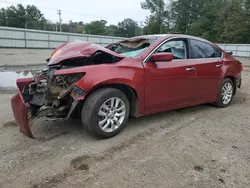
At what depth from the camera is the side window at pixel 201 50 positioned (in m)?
4.10

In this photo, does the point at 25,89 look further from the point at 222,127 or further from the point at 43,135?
the point at 222,127

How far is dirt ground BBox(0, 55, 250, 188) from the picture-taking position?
218 centimetres

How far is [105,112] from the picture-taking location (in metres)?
2.99

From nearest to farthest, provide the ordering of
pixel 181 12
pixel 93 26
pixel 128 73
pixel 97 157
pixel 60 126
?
pixel 97 157 → pixel 128 73 → pixel 60 126 → pixel 181 12 → pixel 93 26

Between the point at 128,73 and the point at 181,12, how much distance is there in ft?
189

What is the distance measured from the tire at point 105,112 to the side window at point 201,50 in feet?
5.97

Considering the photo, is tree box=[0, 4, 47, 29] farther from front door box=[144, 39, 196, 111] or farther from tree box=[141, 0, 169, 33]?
front door box=[144, 39, 196, 111]

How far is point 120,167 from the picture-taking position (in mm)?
2400

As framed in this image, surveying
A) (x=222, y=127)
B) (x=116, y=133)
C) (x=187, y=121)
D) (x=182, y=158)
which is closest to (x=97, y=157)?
(x=116, y=133)

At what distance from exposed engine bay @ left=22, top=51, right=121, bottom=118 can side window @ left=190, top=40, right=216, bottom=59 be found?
1.74m

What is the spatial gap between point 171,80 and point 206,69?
1.03 metres

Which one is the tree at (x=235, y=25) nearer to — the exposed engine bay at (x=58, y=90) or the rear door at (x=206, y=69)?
the rear door at (x=206, y=69)

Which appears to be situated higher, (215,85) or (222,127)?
(215,85)

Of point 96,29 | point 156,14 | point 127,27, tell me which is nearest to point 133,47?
point 156,14
